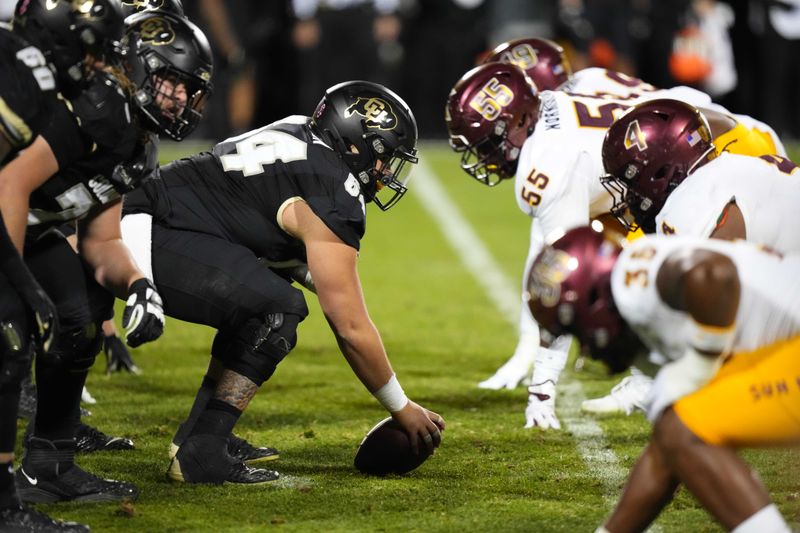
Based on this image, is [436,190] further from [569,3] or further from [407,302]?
[407,302]

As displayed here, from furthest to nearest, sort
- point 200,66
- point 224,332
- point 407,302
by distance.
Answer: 1. point 407,302
2. point 224,332
3. point 200,66

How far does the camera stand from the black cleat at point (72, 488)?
4.23 meters

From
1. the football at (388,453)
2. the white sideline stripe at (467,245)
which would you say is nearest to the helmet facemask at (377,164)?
the football at (388,453)

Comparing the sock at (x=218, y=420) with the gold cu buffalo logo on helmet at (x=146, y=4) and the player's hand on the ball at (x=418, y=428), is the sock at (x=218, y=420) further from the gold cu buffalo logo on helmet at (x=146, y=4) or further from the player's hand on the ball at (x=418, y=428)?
the gold cu buffalo logo on helmet at (x=146, y=4)

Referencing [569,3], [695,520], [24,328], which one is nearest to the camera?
[24,328]

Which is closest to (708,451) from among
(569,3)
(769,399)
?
(769,399)

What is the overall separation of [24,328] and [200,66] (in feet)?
3.61

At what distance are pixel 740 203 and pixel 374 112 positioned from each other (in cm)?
132

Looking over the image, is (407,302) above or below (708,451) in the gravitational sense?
below

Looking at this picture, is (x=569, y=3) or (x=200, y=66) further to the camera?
(x=569, y=3)

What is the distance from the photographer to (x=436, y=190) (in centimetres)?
1441

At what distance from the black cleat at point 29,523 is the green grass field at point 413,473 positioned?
18cm

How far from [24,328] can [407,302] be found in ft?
16.7

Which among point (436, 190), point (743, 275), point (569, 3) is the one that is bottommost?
point (436, 190)
